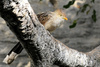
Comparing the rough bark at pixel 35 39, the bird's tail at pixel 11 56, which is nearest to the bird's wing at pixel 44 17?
the bird's tail at pixel 11 56

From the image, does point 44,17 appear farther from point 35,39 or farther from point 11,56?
point 35,39

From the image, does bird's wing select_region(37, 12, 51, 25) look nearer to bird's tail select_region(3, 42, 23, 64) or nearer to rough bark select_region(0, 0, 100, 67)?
bird's tail select_region(3, 42, 23, 64)

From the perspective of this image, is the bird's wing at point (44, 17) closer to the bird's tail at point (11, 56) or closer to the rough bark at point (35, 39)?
the bird's tail at point (11, 56)

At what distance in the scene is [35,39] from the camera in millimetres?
1101

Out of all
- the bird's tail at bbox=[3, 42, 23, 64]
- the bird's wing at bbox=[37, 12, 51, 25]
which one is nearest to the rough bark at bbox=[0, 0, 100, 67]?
the bird's tail at bbox=[3, 42, 23, 64]

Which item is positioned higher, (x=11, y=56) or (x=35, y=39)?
(x=35, y=39)

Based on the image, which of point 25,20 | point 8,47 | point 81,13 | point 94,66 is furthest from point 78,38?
point 25,20

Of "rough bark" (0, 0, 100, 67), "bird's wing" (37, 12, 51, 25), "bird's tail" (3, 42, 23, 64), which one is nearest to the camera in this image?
"rough bark" (0, 0, 100, 67)

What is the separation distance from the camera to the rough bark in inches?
36.3

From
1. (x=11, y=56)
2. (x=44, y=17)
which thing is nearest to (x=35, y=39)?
(x=11, y=56)

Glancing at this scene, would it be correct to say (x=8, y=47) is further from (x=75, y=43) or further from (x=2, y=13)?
(x=2, y=13)

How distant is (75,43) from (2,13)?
1609mm

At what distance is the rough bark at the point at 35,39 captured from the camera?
3.03 ft

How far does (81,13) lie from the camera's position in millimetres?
2387
